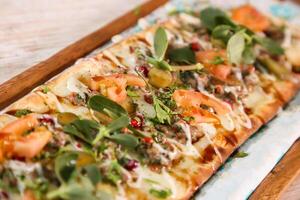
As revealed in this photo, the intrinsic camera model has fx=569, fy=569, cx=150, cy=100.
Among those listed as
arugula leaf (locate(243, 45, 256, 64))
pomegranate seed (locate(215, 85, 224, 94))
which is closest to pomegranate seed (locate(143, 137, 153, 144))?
pomegranate seed (locate(215, 85, 224, 94))

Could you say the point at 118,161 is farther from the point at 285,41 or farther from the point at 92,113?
the point at 285,41

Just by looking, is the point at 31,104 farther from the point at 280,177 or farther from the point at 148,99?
the point at 280,177

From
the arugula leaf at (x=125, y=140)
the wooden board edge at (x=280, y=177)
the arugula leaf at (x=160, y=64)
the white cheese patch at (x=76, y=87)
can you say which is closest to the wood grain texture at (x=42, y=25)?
the white cheese patch at (x=76, y=87)

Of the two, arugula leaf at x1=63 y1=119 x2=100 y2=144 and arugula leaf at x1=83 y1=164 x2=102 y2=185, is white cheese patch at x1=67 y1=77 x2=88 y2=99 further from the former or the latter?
arugula leaf at x1=83 y1=164 x2=102 y2=185

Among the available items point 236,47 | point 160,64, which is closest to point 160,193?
point 160,64

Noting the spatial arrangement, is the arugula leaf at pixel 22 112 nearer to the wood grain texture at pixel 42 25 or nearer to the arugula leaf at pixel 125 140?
the arugula leaf at pixel 125 140

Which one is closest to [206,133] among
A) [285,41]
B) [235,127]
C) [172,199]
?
Result: [235,127]
